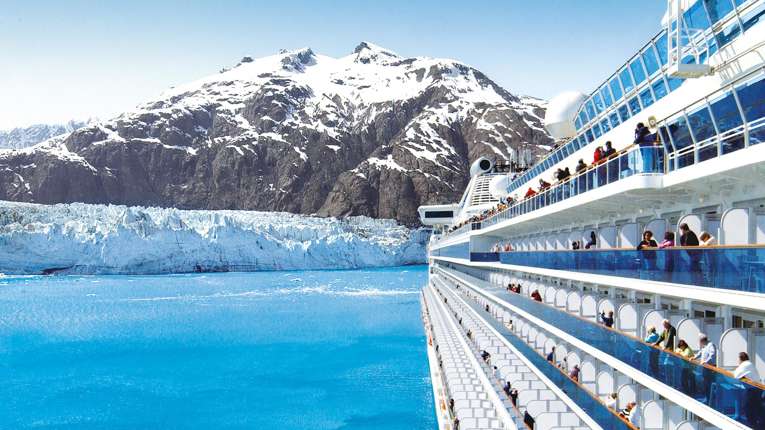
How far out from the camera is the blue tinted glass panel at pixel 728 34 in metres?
7.79

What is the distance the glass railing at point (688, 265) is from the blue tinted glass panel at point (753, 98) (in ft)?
5.69

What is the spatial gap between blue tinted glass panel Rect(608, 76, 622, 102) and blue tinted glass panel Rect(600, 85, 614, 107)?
22 centimetres

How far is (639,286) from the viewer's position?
24.3 ft

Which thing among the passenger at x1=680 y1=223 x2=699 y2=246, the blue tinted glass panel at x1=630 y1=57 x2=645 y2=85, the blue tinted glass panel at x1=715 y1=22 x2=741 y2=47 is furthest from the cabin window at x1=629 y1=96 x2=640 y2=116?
the passenger at x1=680 y1=223 x2=699 y2=246

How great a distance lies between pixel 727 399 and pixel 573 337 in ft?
15.8

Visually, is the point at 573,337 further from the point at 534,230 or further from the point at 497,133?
the point at 497,133

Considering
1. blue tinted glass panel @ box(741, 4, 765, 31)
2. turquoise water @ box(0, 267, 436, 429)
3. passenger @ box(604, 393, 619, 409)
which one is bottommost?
turquoise water @ box(0, 267, 436, 429)

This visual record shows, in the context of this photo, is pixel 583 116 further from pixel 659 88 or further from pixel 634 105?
pixel 659 88

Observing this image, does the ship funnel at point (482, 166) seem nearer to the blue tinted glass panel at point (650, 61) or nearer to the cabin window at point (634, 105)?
the cabin window at point (634, 105)

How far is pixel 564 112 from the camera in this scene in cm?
2170

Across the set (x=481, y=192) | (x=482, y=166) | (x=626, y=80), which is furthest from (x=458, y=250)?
(x=626, y=80)

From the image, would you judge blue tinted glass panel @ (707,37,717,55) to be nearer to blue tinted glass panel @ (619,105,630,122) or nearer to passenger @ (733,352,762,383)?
blue tinted glass panel @ (619,105,630,122)

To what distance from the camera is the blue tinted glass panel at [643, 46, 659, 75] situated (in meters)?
10.6

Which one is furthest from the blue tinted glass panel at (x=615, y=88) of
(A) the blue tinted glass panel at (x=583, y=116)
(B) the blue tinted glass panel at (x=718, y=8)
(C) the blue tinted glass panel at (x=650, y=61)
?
(B) the blue tinted glass panel at (x=718, y=8)
